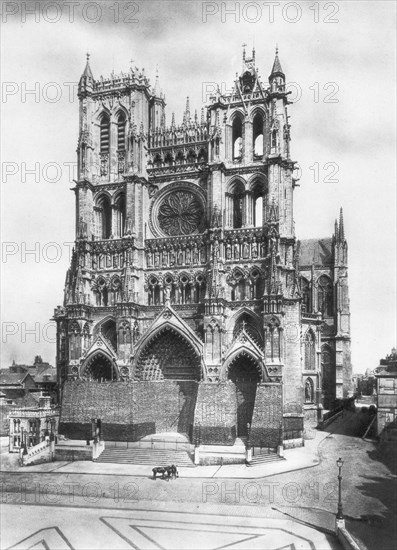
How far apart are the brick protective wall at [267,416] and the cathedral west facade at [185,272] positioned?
0.21 feet

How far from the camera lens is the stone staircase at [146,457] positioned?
104 ft

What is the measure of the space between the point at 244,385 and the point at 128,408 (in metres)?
7.91

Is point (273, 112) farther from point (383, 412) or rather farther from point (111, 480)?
point (111, 480)

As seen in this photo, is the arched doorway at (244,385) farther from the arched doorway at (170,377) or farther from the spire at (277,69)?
the spire at (277,69)

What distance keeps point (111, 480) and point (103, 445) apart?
6.37 meters

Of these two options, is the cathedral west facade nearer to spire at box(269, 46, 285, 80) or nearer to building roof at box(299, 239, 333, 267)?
spire at box(269, 46, 285, 80)

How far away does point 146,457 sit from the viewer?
3278 centimetres

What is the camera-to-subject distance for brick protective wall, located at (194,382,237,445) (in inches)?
1347

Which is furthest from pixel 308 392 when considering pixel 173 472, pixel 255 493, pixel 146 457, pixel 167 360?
pixel 255 493

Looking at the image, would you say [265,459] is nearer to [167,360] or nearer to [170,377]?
[170,377]

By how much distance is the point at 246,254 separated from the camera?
38750mm

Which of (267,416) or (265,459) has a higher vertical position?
(267,416)

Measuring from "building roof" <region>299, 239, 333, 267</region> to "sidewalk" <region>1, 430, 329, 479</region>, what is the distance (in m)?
32.5

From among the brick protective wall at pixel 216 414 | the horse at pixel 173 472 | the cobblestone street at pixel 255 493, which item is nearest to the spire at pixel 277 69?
the brick protective wall at pixel 216 414
